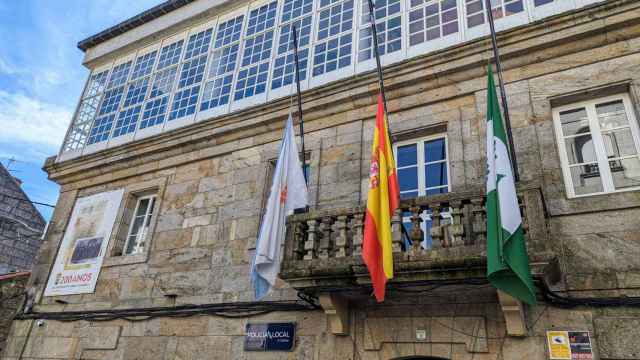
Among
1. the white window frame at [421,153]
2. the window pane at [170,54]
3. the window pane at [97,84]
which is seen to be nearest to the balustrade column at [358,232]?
the white window frame at [421,153]

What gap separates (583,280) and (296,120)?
4.89 m

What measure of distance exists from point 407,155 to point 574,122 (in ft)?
7.28

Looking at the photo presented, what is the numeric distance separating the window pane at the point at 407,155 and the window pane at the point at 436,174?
0.98ft

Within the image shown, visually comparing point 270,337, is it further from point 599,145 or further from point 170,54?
point 170,54

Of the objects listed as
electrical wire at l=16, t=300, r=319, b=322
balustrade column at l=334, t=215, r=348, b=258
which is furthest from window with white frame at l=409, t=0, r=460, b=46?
electrical wire at l=16, t=300, r=319, b=322

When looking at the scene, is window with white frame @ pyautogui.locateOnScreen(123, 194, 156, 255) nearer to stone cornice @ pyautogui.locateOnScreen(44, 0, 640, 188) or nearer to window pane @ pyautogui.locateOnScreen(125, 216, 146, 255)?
window pane @ pyautogui.locateOnScreen(125, 216, 146, 255)

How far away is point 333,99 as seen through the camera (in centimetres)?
742

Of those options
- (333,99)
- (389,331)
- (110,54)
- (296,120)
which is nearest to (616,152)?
(389,331)

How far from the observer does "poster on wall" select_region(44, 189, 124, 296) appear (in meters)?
8.59

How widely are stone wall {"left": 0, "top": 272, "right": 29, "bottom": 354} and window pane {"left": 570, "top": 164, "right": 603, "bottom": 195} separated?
33.9 ft

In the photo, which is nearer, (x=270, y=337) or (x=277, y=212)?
(x=277, y=212)

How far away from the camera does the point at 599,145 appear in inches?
214

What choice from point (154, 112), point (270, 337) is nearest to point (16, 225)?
point (154, 112)

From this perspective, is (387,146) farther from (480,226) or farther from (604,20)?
(604,20)
